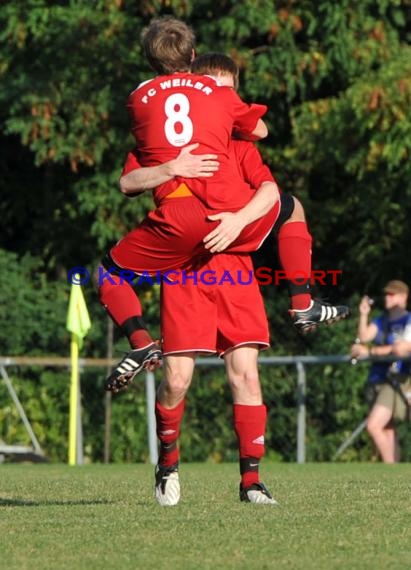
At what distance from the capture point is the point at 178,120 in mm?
6805

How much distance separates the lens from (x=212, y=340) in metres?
6.95

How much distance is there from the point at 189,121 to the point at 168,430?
151 centimetres

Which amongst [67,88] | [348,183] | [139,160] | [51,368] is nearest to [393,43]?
[348,183]

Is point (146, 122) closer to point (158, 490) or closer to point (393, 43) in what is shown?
point (158, 490)

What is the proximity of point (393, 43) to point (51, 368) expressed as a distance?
5.44 metres

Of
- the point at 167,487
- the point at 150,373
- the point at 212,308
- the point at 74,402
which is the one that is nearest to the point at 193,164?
the point at 212,308

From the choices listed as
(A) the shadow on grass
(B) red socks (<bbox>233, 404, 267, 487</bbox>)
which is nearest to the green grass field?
(A) the shadow on grass

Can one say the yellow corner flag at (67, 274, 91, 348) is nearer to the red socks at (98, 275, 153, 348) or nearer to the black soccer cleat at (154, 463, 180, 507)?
the red socks at (98, 275, 153, 348)

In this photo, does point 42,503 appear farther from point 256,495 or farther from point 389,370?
point 389,370

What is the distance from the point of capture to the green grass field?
5.11 metres

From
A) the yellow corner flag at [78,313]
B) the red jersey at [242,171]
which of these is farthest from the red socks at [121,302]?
the yellow corner flag at [78,313]

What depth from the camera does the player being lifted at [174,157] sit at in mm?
6793

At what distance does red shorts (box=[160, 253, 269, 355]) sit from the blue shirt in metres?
7.31

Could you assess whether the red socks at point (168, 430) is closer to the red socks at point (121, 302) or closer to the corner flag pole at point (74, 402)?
the red socks at point (121, 302)
